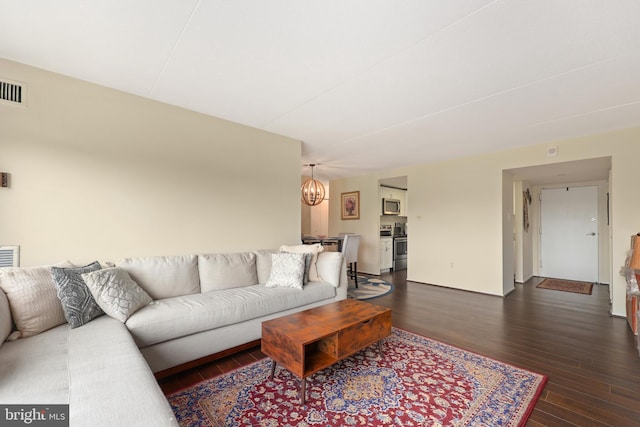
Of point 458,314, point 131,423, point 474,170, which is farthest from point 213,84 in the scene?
point 474,170

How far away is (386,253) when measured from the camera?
21.0ft

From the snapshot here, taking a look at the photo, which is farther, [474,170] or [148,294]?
[474,170]

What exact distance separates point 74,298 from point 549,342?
156 inches

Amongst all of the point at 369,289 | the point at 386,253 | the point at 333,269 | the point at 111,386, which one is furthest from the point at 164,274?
the point at 386,253

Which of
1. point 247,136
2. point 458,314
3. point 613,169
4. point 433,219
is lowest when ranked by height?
point 458,314

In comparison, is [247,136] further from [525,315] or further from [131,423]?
[525,315]

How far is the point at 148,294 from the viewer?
2.41 metres

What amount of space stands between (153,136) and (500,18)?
299cm

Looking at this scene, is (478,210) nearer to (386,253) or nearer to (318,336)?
(386,253)

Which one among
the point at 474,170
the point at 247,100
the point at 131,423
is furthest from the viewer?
the point at 474,170

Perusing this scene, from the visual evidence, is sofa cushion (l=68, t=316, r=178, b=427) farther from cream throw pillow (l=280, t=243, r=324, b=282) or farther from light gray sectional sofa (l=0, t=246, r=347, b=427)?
cream throw pillow (l=280, t=243, r=324, b=282)

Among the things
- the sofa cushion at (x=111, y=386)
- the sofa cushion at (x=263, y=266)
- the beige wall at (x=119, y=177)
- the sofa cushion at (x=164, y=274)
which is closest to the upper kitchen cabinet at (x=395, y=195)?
the beige wall at (x=119, y=177)

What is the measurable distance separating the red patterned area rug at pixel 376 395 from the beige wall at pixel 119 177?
5.08ft

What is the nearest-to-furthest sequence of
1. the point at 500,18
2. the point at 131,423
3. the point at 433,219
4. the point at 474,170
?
1. the point at 131,423
2. the point at 500,18
3. the point at 474,170
4. the point at 433,219
